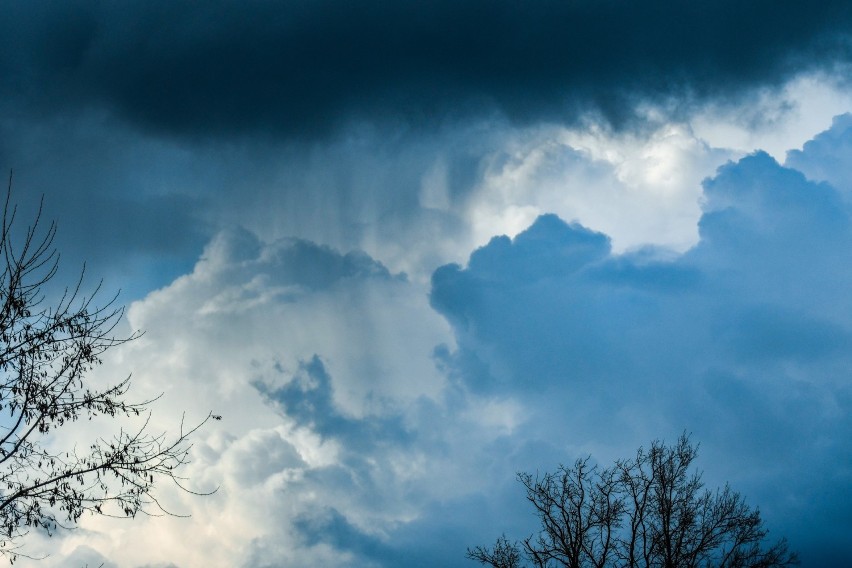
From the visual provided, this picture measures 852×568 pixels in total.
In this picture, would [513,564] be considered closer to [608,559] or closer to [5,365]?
[608,559]

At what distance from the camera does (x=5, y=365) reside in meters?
12.6

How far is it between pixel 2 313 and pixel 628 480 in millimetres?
27230

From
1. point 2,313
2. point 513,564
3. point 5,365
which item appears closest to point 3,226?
point 2,313

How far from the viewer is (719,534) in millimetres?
31312

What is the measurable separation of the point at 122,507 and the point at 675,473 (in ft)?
85.4

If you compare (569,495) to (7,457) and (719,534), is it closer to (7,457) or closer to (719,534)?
(719,534)

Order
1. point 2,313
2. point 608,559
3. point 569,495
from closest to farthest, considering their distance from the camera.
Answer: point 2,313
point 608,559
point 569,495

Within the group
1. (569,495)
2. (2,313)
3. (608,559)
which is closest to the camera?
(2,313)

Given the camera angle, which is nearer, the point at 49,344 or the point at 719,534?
the point at 49,344

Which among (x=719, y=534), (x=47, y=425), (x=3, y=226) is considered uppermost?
(x=719, y=534)

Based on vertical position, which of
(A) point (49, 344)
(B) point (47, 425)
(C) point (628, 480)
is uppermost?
(C) point (628, 480)

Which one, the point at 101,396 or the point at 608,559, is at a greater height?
the point at 608,559

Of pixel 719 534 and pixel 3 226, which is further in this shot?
pixel 719 534

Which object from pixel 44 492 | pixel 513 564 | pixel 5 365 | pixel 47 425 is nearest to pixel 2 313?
pixel 5 365
